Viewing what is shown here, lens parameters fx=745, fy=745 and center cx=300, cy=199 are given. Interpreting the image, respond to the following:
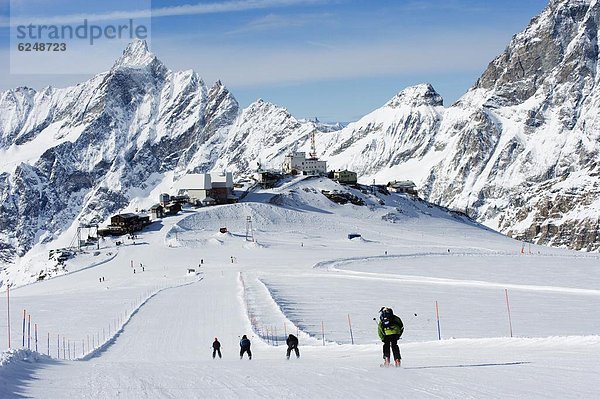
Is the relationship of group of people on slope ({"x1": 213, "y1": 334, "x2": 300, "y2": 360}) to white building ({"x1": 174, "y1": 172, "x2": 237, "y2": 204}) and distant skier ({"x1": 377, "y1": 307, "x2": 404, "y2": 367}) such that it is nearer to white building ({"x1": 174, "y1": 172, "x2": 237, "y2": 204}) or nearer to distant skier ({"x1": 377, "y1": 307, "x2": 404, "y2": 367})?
distant skier ({"x1": 377, "y1": 307, "x2": 404, "y2": 367})

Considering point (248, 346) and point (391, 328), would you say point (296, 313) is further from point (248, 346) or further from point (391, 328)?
point (391, 328)

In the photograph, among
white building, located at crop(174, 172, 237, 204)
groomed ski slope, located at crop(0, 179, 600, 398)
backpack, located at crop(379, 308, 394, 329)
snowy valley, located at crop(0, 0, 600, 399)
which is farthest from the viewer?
white building, located at crop(174, 172, 237, 204)

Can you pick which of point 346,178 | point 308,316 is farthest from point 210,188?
point 308,316

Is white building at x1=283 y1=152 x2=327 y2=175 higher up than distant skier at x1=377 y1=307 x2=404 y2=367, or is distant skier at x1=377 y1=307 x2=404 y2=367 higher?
white building at x1=283 y1=152 x2=327 y2=175

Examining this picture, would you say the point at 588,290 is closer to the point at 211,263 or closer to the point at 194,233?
the point at 211,263

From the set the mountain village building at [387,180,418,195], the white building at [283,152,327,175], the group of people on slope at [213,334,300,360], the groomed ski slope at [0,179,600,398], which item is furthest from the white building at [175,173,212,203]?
the group of people on slope at [213,334,300,360]

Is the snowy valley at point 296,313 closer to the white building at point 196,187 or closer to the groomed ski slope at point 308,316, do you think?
the groomed ski slope at point 308,316

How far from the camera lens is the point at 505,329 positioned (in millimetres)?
31141

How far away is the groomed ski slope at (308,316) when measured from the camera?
15.0m

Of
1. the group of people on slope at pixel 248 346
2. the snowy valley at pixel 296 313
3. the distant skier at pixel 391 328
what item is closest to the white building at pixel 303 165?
the snowy valley at pixel 296 313

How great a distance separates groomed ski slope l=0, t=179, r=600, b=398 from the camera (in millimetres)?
15023

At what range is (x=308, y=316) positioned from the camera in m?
38.0

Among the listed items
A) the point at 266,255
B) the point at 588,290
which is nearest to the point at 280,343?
the point at 588,290

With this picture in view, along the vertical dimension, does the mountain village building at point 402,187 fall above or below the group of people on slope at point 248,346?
above
